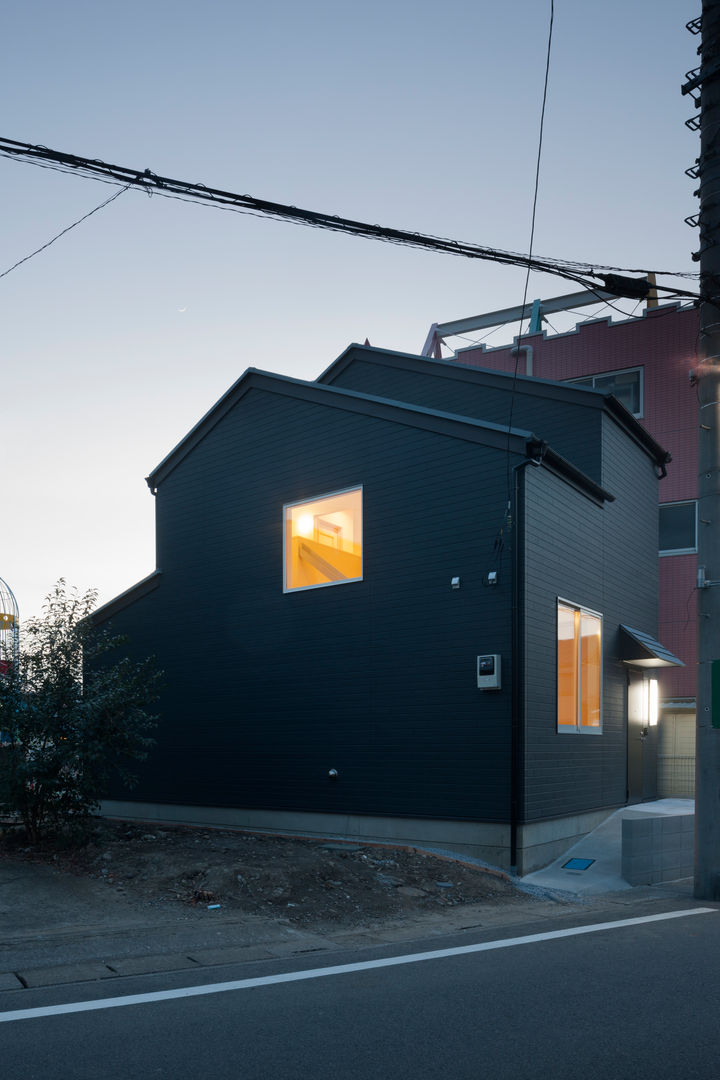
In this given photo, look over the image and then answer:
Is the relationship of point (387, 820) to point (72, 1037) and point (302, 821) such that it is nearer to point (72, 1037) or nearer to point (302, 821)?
point (302, 821)

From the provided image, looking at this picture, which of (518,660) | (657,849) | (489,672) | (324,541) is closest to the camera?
(657,849)

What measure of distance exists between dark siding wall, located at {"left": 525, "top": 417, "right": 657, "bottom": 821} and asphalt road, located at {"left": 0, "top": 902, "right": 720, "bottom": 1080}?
5.27 metres

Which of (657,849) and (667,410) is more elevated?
(667,410)

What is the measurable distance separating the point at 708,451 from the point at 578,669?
14.5 ft

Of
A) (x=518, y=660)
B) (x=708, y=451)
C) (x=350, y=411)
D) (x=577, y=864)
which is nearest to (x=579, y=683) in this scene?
(x=518, y=660)

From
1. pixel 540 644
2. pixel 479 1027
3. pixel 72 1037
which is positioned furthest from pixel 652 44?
pixel 72 1037

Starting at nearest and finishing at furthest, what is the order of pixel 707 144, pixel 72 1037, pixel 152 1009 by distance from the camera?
pixel 72 1037 < pixel 152 1009 < pixel 707 144

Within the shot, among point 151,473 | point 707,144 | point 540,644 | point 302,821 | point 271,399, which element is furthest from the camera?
point 151,473

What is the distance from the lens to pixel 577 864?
12.1 m

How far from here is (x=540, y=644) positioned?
41.0 ft

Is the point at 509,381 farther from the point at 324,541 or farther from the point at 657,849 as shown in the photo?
the point at 657,849

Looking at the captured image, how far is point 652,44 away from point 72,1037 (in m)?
11.6

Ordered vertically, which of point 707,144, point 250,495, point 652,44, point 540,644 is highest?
point 652,44

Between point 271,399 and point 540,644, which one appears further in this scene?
point 271,399
